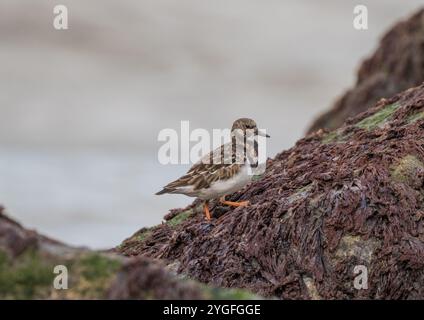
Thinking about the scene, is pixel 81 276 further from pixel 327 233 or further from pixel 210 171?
pixel 210 171

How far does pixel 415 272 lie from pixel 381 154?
2.18m

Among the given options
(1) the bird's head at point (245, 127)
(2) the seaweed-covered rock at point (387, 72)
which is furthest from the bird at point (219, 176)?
(2) the seaweed-covered rock at point (387, 72)

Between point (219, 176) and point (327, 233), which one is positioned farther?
point (219, 176)

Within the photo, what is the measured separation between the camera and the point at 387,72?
30.9m

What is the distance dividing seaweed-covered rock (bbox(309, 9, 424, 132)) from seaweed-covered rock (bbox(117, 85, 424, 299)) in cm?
1521

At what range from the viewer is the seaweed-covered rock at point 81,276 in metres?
9.73

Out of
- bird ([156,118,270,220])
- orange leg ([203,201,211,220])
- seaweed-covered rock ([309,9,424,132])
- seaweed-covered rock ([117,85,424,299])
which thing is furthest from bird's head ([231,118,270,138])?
seaweed-covered rock ([309,9,424,132])


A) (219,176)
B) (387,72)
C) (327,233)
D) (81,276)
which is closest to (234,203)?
(219,176)

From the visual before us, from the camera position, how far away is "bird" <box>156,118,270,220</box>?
14.5 m

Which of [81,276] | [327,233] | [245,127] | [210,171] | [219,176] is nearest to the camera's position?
[81,276]

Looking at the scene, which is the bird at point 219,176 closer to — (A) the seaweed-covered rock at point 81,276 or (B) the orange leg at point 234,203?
(B) the orange leg at point 234,203

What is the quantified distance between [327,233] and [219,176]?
233cm

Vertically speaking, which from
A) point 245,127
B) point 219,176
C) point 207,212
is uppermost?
point 245,127
